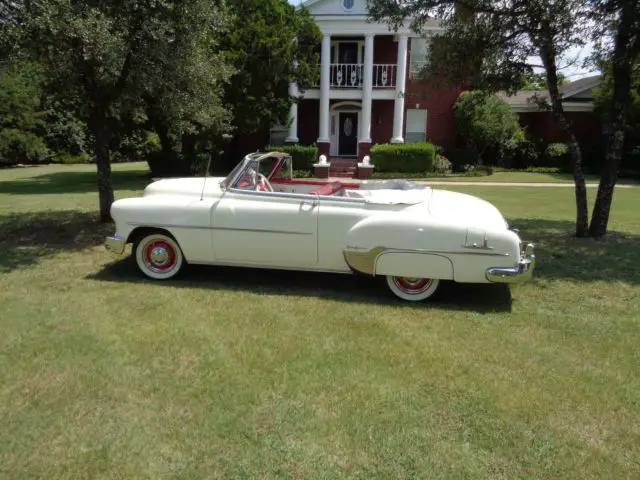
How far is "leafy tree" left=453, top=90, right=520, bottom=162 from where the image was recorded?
79.3 ft

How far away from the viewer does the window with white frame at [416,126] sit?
26.3 meters

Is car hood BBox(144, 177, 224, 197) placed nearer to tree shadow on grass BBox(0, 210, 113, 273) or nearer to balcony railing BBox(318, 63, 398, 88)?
tree shadow on grass BBox(0, 210, 113, 273)

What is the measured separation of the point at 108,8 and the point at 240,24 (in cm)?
1309

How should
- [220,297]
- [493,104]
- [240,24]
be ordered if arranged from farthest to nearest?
[493,104], [240,24], [220,297]

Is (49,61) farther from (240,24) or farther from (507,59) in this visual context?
(240,24)

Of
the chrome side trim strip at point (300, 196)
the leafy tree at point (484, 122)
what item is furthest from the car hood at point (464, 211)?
the leafy tree at point (484, 122)

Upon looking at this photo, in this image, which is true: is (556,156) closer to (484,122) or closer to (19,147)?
(484,122)

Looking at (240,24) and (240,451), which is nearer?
(240,451)

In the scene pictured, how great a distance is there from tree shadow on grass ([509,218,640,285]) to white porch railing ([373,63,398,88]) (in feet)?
56.0

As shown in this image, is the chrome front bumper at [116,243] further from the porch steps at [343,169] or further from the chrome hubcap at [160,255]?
the porch steps at [343,169]

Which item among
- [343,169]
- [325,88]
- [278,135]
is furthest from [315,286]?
[278,135]

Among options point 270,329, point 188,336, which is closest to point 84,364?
point 188,336

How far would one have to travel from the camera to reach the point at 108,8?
22.5ft

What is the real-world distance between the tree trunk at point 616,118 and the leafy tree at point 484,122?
49.8ft
